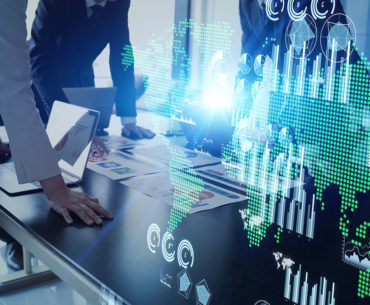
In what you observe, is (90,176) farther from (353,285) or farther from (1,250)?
(1,250)

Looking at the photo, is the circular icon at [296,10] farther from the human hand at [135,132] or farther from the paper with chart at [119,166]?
the human hand at [135,132]

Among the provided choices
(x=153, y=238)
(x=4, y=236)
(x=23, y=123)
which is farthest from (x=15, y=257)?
(x=153, y=238)

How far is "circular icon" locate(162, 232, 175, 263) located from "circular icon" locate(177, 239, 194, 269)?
0.01m

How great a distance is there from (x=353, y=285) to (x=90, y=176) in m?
0.89

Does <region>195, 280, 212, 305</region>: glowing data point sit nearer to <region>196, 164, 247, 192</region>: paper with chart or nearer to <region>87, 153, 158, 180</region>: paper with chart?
<region>196, 164, 247, 192</region>: paper with chart

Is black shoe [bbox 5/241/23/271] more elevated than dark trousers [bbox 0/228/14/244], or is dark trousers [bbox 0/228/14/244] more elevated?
dark trousers [bbox 0/228/14/244]

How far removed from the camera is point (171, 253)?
2.47ft

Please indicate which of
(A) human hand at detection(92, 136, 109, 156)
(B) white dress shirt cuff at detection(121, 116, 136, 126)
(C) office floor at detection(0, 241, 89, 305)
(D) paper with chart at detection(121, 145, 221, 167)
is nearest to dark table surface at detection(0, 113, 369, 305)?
(D) paper with chart at detection(121, 145, 221, 167)

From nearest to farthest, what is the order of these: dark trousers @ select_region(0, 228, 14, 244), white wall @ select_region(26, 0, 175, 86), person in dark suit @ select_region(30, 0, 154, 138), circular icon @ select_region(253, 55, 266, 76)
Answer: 1. circular icon @ select_region(253, 55, 266, 76)
2. white wall @ select_region(26, 0, 175, 86)
3. person in dark suit @ select_region(30, 0, 154, 138)
4. dark trousers @ select_region(0, 228, 14, 244)

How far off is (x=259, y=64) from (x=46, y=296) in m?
1.61

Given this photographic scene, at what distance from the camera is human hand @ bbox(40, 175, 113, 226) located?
0.94m

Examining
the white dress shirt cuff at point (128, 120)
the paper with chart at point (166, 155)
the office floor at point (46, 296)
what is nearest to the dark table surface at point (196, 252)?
the paper with chart at point (166, 155)

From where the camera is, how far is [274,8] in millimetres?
547
